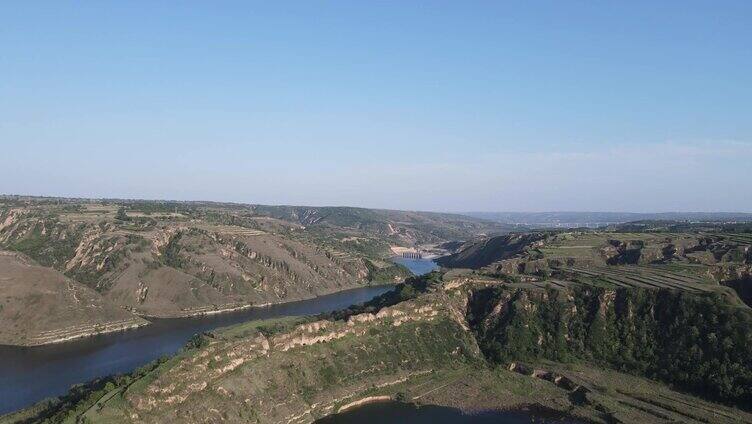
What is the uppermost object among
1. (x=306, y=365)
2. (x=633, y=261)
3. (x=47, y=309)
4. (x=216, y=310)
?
(x=633, y=261)

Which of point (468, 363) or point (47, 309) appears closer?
point (468, 363)

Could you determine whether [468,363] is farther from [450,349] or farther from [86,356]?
[86,356]

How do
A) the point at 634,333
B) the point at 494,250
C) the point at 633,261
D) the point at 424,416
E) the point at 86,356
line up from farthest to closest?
the point at 494,250
the point at 633,261
the point at 86,356
the point at 634,333
the point at 424,416

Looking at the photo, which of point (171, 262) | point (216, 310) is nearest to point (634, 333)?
point (216, 310)

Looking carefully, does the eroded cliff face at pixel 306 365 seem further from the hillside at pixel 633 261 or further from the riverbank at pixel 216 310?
the riverbank at pixel 216 310

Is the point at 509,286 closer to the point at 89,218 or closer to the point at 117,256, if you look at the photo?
the point at 117,256

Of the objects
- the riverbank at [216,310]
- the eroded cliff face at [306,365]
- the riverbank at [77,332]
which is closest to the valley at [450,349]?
the eroded cliff face at [306,365]

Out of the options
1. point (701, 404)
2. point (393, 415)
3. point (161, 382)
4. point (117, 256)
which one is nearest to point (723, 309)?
point (701, 404)
